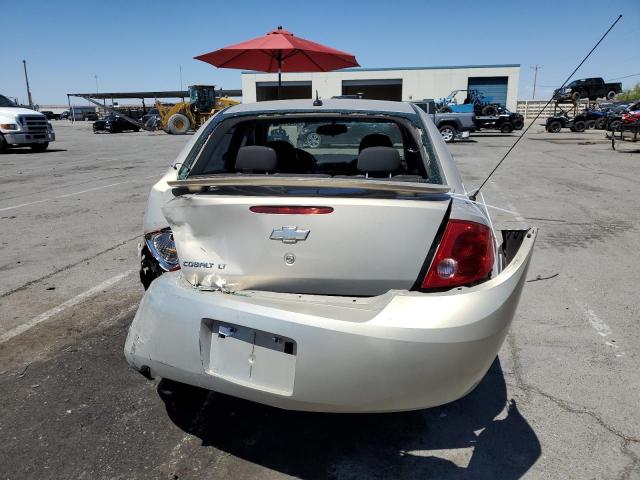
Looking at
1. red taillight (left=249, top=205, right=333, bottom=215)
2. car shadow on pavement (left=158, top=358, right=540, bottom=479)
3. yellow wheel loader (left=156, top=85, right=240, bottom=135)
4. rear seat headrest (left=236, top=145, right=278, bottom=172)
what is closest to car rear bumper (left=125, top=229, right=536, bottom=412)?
red taillight (left=249, top=205, right=333, bottom=215)

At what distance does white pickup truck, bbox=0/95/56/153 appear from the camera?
17.6 m

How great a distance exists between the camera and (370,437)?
240cm

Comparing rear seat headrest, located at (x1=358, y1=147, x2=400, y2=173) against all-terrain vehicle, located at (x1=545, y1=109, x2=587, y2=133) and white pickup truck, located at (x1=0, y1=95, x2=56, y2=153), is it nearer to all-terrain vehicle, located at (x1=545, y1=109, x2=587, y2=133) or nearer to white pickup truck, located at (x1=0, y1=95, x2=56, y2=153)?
white pickup truck, located at (x1=0, y1=95, x2=56, y2=153)

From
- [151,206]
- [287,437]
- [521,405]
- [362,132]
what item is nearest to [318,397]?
[287,437]

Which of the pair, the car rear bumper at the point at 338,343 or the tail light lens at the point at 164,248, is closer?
the car rear bumper at the point at 338,343

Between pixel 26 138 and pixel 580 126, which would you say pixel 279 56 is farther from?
pixel 580 126

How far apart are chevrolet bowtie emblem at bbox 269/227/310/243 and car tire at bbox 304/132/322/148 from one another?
183 cm

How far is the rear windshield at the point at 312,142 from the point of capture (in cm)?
303

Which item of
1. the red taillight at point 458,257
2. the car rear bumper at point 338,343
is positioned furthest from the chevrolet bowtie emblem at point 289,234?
the red taillight at point 458,257

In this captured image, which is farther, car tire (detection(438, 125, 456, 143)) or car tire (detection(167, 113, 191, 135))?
car tire (detection(167, 113, 191, 135))

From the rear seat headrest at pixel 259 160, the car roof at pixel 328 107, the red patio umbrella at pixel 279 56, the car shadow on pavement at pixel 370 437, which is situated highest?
the red patio umbrella at pixel 279 56

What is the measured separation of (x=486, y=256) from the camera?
6.71ft

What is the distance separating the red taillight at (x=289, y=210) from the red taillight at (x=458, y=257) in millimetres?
475

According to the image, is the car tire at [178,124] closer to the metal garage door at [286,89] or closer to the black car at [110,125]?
the black car at [110,125]
